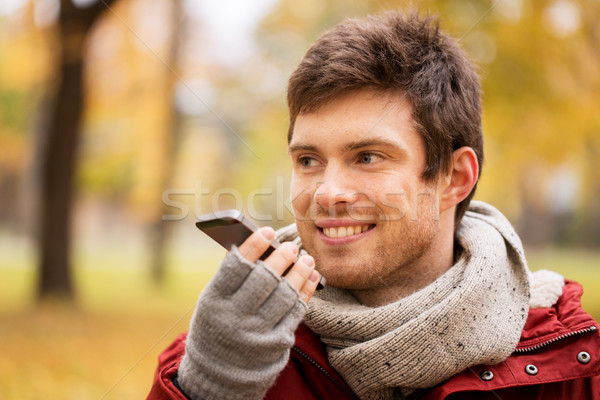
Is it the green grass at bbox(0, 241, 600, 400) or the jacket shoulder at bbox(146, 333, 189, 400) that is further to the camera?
the green grass at bbox(0, 241, 600, 400)

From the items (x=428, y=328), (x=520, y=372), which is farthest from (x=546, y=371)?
(x=428, y=328)

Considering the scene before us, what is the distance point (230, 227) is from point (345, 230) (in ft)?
2.01

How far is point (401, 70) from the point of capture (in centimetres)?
268

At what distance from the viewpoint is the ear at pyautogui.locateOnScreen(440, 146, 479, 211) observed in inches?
113

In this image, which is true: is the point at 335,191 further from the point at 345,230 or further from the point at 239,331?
the point at 239,331

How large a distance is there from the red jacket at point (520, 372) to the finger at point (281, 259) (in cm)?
55

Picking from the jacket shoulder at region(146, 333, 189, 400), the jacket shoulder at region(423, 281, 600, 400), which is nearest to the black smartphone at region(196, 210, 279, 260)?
the jacket shoulder at region(146, 333, 189, 400)

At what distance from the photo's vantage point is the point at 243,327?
203cm

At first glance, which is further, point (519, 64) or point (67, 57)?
point (67, 57)

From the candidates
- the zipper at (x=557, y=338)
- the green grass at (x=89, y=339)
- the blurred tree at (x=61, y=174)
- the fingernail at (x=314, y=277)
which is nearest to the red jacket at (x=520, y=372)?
the zipper at (x=557, y=338)

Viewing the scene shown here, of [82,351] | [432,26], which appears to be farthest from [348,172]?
[82,351]

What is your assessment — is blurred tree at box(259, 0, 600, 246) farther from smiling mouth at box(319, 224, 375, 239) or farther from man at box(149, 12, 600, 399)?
smiling mouth at box(319, 224, 375, 239)

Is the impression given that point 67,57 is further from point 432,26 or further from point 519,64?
point 432,26

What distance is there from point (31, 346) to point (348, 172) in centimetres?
669
